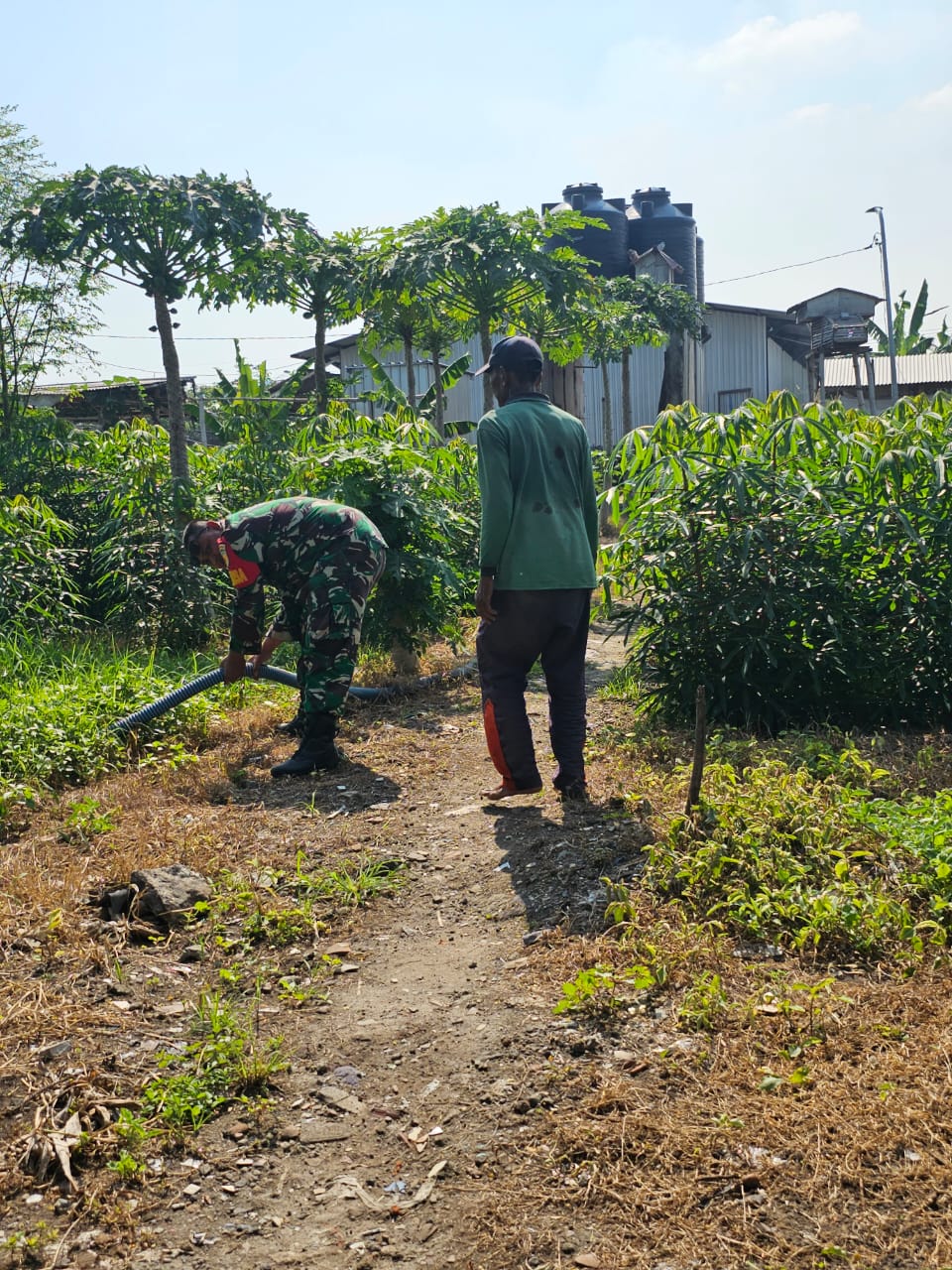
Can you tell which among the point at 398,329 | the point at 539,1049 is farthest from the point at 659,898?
the point at 398,329

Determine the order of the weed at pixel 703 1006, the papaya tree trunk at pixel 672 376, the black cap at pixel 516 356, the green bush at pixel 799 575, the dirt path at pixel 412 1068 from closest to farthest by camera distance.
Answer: the dirt path at pixel 412 1068 → the weed at pixel 703 1006 → the black cap at pixel 516 356 → the green bush at pixel 799 575 → the papaya tree trunk at pixel 672 376

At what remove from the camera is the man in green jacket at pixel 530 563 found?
14.3ft

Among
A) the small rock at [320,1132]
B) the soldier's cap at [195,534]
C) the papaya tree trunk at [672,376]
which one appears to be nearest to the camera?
the small rock at [320,1132]

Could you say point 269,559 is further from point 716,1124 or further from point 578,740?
point 716,1124

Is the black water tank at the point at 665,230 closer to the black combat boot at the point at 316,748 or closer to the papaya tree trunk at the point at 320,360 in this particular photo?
the papaya tree trunk at the point at 320,360

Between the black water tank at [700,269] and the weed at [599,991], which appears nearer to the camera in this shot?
the weed at [599,991]

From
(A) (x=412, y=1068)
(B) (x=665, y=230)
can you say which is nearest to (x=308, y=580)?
(A) (x=412, y=1068)

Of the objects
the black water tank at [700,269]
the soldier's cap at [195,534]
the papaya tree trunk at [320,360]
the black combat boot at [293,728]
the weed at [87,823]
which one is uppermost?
the black water tank at [700,269]

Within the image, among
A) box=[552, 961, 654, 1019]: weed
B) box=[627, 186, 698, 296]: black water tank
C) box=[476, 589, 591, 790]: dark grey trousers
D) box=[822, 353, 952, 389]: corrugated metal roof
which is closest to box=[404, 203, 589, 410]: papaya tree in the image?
box=[476, 589, 591, 790]: dark grey trousers

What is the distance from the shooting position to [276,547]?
5.64 metres

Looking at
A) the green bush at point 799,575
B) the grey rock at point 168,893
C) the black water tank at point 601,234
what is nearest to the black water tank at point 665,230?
the black water tank at point 601,234

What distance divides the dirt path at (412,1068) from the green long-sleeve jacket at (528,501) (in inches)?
39.2

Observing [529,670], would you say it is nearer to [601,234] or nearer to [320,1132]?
[320,1132]

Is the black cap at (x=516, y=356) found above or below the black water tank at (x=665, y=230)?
below
